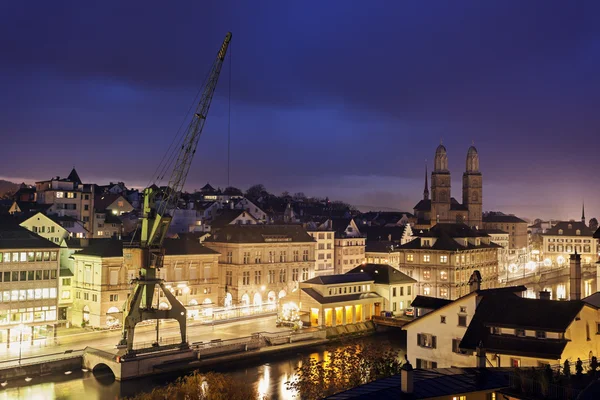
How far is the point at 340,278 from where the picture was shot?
65688 millimetres

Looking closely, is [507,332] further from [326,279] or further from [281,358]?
[326,279]

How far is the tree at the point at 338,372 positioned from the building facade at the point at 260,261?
73.4 ft

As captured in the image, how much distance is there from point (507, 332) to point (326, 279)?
35.8m

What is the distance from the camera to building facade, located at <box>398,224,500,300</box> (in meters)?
81.9

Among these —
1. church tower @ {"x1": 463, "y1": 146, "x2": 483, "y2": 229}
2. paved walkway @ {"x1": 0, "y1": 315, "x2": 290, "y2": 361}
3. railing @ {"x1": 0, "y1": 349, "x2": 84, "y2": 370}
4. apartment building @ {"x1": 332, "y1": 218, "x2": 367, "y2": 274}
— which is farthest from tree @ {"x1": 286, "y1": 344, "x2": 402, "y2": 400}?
church tower @ {"x1": 463, "y1": 146, "x2": 483, "y2": 229}

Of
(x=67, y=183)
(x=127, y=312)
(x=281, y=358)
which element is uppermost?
(x=67, y=183)

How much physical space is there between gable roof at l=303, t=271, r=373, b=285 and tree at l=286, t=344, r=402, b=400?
1381 cm

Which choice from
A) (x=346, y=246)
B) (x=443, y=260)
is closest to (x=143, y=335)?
(x=443, y=260)

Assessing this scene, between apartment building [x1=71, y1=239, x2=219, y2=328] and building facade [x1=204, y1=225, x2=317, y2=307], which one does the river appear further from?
building facade [x1=204, y1=225, x2=317, y2=307]

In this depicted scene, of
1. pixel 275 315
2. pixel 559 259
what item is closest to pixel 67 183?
pixel 275 315

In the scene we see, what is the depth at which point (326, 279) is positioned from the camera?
2525 inches

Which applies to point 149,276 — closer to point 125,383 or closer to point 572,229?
point 125,383

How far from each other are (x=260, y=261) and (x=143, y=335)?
22.7 meters

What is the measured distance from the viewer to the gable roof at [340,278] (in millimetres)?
63800
